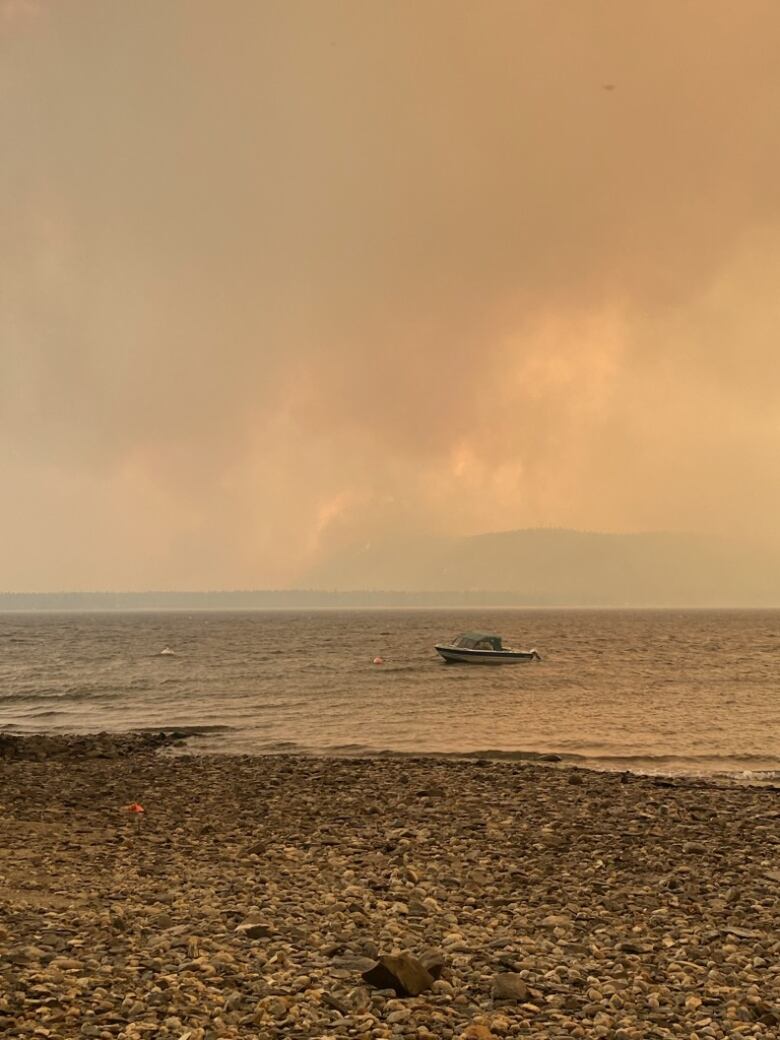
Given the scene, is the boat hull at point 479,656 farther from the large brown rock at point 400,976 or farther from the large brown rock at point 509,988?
the large brown rock at point 400,976

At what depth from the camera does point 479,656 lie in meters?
73.6

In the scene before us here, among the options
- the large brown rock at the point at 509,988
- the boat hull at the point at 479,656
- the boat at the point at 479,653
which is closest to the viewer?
the large brown rock at the point at 509,988

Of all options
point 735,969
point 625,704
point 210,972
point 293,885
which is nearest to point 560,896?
point 735,969

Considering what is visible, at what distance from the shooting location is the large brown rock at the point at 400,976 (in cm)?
871

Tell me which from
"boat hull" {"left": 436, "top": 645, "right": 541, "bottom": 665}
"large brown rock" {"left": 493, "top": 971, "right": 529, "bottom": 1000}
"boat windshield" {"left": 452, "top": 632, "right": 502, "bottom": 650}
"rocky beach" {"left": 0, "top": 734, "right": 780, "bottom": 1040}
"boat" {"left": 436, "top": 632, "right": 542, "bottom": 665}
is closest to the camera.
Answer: "rocky beach" {"left": 0, "top": 734, "right": 780, "bottom": 1040}

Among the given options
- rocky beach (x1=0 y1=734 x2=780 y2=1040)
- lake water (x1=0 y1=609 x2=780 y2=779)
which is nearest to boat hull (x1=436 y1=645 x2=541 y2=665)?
lake water (x1=0 y1=609 x2=780 y2=779)

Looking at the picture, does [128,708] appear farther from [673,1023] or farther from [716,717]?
[673,1023]

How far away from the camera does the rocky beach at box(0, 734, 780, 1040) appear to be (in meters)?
8.16

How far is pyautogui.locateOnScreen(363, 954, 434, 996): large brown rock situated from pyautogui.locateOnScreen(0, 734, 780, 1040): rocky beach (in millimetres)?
22

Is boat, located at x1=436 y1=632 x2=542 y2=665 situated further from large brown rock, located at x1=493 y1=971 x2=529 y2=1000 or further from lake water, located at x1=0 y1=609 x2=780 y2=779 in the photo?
large brown rock, located at x1=493 y1=971 x2=529 y2=1000

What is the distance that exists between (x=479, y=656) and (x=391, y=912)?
62.8 m

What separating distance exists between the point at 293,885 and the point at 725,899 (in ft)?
21.4

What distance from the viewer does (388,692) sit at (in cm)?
5191

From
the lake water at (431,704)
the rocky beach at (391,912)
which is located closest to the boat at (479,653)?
the lake water at (431,704)
